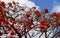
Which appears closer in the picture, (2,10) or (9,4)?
(2,10)

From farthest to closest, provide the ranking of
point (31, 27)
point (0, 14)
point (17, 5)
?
point (17, 5), point (31, 27), point (0, 14)

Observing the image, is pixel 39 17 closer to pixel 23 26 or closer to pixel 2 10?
pixel 23 26

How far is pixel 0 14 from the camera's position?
19266 mm

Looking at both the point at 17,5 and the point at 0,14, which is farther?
the point at 17,5

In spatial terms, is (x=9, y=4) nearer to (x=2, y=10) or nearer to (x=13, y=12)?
(x=13, y=12)

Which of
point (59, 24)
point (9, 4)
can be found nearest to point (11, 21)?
point (9, 4)

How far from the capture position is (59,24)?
2130 cm

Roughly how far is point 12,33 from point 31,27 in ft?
5.18

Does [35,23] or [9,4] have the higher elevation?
[9,4]

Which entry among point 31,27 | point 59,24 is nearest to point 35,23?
point 31,27

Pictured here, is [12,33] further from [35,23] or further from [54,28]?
[54,28]

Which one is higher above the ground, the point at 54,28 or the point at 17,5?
the point at 17,5

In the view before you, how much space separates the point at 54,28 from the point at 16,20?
3141mm

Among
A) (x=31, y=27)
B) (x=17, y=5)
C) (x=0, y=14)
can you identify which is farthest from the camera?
(x=17, y=5)
